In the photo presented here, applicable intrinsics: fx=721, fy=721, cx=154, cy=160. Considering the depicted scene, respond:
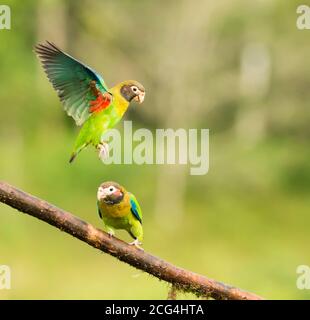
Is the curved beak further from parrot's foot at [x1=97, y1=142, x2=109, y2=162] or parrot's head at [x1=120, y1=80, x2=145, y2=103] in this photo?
parrot's foot at [x1=97, y1=142, x2=109, y2=162]

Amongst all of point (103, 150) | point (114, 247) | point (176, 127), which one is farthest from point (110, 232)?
point (176, 127)

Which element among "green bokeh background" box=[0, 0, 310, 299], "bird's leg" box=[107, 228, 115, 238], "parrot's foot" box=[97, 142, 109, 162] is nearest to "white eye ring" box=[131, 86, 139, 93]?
"parrot's foot" box=[97, 142, 109, 162]

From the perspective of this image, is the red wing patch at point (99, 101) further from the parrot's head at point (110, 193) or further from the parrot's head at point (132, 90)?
the parrot's head at point (110, 193)

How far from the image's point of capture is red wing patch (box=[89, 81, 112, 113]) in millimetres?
1539

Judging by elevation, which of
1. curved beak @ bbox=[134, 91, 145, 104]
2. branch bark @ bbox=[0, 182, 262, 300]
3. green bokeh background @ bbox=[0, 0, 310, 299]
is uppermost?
green bokeh background @ bbox=[0, 0, 310, 299]

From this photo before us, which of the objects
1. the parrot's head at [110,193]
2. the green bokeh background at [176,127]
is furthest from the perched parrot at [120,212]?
the green bokeh background at [176,127]

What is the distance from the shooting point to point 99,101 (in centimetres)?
156

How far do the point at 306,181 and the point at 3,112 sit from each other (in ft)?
17.1

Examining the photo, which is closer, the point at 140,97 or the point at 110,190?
the point at 140,97

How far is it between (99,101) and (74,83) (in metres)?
0.09

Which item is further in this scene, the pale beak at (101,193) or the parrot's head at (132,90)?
the pale beak at (101,193)

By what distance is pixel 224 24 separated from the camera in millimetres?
8656

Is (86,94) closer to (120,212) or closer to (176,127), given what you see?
(120,212)

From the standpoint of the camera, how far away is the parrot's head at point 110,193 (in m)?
1.67
